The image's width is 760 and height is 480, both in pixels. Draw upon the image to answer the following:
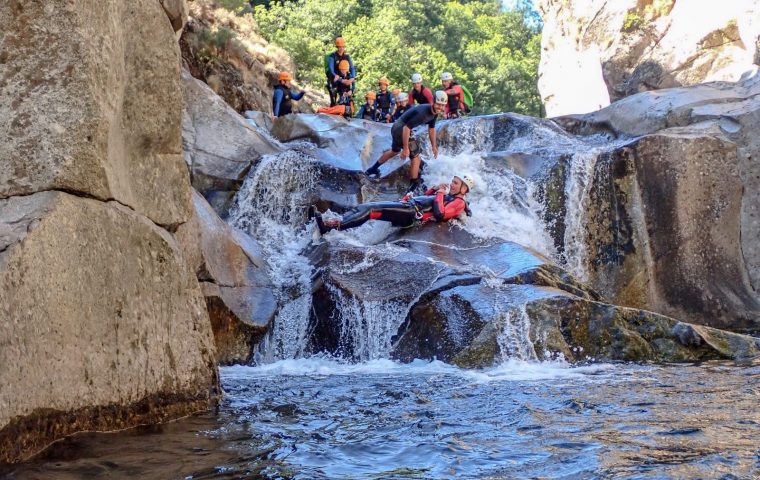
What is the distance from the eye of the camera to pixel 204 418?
17.0 ft

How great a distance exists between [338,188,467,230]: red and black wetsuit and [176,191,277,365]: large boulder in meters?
1.68

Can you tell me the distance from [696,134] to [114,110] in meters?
10.5

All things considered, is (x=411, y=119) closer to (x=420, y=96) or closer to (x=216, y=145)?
(x=420, y=96)

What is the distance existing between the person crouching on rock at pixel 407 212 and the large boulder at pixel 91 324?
6.33 metres

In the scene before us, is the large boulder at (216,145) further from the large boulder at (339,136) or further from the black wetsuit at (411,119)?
the black wetsuit at (411,119)

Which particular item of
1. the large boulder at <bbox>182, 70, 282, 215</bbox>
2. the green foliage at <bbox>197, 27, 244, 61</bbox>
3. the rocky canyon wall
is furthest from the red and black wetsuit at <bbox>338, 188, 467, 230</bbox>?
the green foliage at <bbox>197, 27, 244, 61</bbox>

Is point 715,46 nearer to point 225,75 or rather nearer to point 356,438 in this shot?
point 225,75

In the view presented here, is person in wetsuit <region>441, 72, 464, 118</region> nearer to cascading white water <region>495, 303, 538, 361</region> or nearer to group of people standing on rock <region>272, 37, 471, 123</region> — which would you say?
group of people standing on rock <region>272, 37, 471, 123</region>

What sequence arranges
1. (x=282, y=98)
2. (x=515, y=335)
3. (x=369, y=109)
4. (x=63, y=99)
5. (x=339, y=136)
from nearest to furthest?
1. (x=63, y=99)
2. (x=515, y=335)
3. (x=339, y=136)
4. (x=282, y=98)
5. (x=369, y=109)

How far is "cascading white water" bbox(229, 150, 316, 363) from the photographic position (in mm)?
10461

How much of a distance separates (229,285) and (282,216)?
11.5 ft

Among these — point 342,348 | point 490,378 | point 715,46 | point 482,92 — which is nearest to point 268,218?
point 342,348

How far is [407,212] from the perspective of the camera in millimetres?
11703

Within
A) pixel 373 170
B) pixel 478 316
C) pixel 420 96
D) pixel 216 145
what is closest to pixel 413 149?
pixel 373 170
